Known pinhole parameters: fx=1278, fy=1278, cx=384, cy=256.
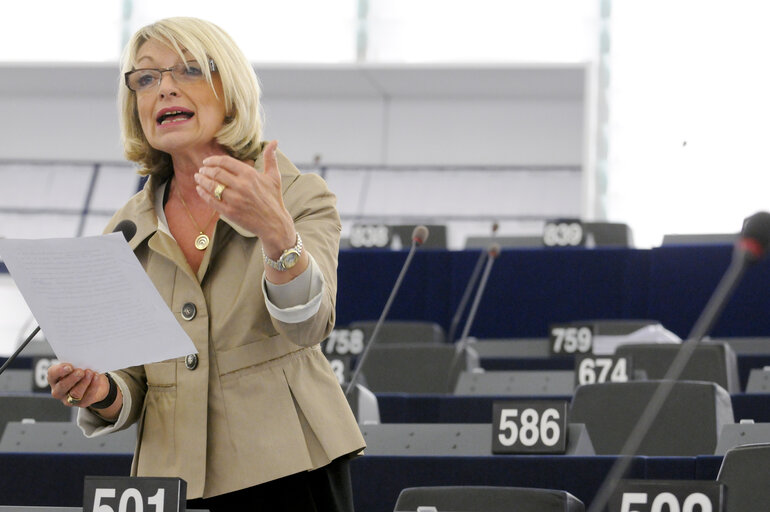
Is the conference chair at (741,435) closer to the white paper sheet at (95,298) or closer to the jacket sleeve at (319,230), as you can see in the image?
the jacket sleeve at (319,230)

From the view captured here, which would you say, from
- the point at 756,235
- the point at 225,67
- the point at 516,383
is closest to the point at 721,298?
the point at 756,235

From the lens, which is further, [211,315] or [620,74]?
[620,74]

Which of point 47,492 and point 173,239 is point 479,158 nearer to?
point 47,492

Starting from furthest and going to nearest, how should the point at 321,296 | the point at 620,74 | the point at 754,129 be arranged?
the point at 620,74
the point at 754,129
the point at 321,296

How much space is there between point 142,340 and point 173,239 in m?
0.18

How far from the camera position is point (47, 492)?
3.21 metres

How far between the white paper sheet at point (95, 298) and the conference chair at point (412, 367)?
3.39 meters

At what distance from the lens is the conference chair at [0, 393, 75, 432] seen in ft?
13.3

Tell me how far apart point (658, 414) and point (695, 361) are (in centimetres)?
76

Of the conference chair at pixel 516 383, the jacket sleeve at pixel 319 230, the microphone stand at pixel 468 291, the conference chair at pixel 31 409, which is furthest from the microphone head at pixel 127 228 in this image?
the microphone stand at pixel 468 291

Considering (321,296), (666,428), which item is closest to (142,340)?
(321,296)

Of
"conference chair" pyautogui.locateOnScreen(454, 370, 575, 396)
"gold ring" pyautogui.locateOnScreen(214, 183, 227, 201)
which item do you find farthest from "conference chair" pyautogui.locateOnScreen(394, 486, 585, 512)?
"conference chair" pyautogui.locateOnScreen(454, 370, 575, 396)

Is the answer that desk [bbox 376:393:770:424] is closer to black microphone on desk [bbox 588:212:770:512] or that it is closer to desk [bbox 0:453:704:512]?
desk [bbox 0:453:704:512]

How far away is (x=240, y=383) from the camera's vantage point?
62.0 inches
